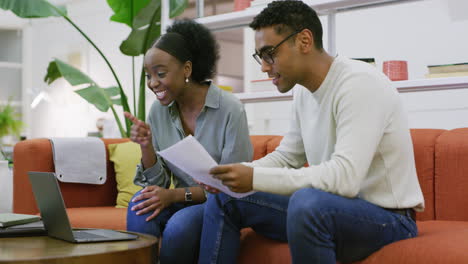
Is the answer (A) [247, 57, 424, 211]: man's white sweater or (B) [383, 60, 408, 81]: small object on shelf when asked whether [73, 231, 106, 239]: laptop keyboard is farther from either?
(B) [383, 60, 408, 81]: small object on shelf

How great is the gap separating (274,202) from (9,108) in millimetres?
7135

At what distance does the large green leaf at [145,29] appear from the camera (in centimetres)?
350

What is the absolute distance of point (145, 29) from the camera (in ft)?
11.7

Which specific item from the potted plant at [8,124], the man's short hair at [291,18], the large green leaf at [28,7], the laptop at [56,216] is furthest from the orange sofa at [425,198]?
the potted plant at [8,124]

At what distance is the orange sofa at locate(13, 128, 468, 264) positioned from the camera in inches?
56.3

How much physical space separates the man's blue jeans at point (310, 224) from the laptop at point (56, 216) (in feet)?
0.78

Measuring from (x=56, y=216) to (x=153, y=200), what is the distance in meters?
0.41

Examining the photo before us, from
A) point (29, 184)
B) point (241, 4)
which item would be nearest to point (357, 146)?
point (29, 184)

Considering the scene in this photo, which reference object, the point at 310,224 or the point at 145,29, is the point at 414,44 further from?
the point at 310,224

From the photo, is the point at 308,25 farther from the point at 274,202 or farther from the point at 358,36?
the point at 358,36

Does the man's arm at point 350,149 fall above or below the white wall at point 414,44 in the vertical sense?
below

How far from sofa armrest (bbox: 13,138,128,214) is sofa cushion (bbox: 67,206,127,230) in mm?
207

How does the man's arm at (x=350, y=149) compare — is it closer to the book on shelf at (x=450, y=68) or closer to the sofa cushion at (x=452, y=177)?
the sofa cushion at (x=452, y=177)

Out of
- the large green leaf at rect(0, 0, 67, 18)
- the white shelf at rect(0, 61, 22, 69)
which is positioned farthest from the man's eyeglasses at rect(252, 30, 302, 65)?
the white shelf at rect(0, 61, 22, 69)
